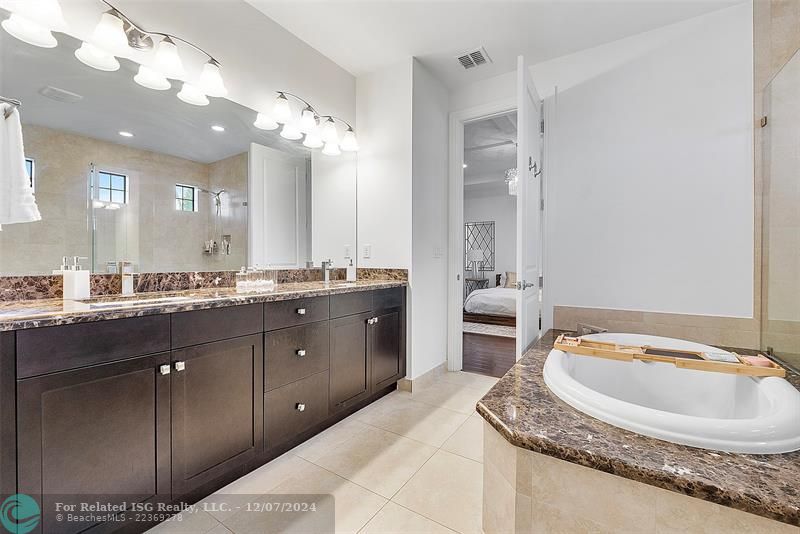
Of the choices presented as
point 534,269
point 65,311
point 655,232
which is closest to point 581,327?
point 534,269

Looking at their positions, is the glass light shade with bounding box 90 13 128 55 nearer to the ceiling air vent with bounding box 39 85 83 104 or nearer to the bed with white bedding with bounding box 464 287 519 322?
the ceiling air vent with bounding box 39 85 83 104

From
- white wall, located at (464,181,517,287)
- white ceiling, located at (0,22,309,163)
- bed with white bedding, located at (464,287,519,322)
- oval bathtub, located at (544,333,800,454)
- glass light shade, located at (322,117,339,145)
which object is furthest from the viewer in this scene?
white wall, located at (464,181,517,287)

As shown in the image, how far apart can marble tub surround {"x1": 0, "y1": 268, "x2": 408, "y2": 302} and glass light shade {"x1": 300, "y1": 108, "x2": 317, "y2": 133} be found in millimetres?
1076

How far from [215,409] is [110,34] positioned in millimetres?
1719

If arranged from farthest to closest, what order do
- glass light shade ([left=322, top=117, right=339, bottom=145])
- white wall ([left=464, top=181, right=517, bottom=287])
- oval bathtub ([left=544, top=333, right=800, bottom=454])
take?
white wall ([left=464, top=181, right=517, bottom=287])
glass light shade ([left=322, top=117, right=339, bottom=145])
oval bathtub ([left=544, top=333, right=800, bottom=454])

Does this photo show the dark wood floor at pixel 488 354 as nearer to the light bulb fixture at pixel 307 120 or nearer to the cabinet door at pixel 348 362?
the cabinet door at pixel 348 362

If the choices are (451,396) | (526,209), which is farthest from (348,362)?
(526,209)

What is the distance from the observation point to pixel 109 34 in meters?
1.48

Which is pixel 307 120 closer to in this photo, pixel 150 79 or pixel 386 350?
pixel 150 79

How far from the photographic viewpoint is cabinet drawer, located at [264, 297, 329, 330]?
1634mm

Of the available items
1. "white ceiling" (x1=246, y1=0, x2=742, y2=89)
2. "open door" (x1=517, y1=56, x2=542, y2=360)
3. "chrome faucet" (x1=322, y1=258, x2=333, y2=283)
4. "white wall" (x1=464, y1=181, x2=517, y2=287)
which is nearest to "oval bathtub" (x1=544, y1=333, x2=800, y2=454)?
"open door" (x1=517, y1=56, x2=542, y2=360)

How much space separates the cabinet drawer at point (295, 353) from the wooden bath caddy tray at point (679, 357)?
49.5 inches

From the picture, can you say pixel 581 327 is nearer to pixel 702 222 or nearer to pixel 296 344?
pixel 702 222

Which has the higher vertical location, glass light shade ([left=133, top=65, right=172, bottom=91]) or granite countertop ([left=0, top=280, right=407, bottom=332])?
glass light shade ([left=133, top=65, right=172, bottom=91])
